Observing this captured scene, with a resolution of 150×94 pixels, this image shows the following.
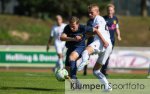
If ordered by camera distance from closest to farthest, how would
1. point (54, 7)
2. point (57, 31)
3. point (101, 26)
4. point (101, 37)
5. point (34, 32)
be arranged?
1. point (101, 37)
2. point (101, 26)
3. point (57, 31)
4. point (34, 32)
5. point (54, 7)

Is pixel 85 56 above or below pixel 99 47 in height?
below

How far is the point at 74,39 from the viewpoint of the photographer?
1511 centimetres

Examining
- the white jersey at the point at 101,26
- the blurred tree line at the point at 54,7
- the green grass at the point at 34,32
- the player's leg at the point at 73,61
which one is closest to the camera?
the white jersey at the point at 101,26

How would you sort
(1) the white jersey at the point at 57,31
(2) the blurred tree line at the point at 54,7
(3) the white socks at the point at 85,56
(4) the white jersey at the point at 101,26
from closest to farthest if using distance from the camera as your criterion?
(3) the white socks at the point at 85,56, (4) the white jersey at the point at 101,26, (1) the white jersey at the point at 57,31, (2) the blurred tree line at the point at 54,7

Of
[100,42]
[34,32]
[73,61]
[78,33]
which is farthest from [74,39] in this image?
[34,32]

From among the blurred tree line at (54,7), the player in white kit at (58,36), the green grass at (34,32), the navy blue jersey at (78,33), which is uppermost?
the navy blue jersey at (78,33)

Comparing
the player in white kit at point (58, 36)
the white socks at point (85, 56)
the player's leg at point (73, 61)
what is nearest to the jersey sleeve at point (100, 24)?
the white socks at point (85, 56)

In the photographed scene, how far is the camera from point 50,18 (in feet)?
188

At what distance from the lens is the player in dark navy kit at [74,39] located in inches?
593

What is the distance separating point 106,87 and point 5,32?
37238 mm

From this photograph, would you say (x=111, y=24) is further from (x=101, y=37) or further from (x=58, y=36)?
(x=101, y=37)

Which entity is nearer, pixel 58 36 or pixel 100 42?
pixel 100 42

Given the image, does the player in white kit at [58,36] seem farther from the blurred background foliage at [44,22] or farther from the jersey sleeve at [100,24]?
the blurred background foliage at [44,22]

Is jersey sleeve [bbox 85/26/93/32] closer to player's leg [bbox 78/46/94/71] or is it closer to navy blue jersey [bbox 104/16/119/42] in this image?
player's leg [bbox 78/46/94/71]
